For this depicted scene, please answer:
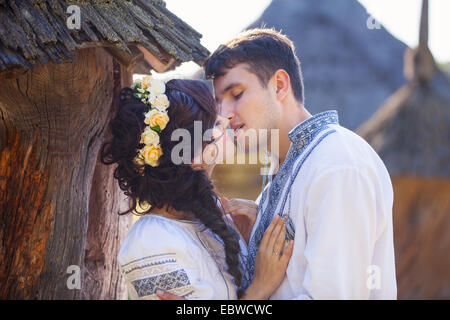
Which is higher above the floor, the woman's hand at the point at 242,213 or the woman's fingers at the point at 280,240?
the woman's hand at the point at 242,213

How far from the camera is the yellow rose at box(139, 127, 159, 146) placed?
279 centimetres

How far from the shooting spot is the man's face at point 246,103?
3.13 metres

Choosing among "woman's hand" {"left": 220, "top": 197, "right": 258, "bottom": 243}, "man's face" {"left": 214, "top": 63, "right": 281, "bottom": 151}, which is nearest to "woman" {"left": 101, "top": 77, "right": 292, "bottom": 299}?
"man's face" {"left": 214, "top": 63, "right": 281, "bottom": 151}

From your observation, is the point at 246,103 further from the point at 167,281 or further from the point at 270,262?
the point at 167,281

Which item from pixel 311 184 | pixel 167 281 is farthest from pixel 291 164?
pixel 167 281

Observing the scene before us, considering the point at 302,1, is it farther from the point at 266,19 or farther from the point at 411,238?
the point at 411,238

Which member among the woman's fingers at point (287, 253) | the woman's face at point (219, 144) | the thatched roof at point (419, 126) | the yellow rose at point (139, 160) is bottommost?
the woman's fingers at point (287, 253)

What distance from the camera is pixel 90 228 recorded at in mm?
3510

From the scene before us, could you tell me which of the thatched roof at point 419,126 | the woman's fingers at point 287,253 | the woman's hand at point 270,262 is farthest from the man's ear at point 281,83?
the thatched roof at point 419,126

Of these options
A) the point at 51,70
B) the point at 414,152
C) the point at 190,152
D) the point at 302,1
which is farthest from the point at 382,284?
the point at 302,1

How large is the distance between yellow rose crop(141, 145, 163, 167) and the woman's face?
11.8 inches

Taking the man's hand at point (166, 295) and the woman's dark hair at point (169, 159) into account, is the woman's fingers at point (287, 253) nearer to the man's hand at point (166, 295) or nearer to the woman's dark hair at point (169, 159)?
the woman's dark hair at point (169, 159)

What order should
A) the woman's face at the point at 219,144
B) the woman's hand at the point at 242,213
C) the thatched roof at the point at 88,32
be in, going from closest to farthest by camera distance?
the thatched roof at the point at 88,32, the woman's face at the point at 219,144, the woman's hand at the point at 242,213

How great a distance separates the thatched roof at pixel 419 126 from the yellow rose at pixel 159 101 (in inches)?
210
